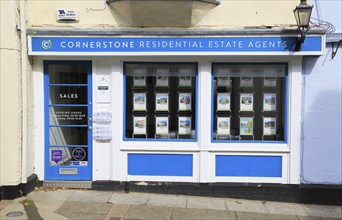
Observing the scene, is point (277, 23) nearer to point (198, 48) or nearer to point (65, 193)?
point (198, 48)

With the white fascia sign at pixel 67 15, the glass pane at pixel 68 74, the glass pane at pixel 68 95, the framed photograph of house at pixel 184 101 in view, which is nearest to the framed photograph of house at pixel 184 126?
the framed photograph of house at pixel 184 101

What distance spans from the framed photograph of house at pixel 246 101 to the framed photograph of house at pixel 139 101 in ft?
5.63

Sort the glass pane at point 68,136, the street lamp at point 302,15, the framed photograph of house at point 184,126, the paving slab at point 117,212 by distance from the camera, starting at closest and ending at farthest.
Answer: the paving slab at point 117,212, the street lamp at point 302,15, the framed photograph of house at point 184,126, the glass pane at point 68,136

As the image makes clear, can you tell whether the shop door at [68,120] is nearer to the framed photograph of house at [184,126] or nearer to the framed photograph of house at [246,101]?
the framed photograph of house at [184,126]

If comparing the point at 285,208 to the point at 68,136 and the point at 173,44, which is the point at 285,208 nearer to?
the point at 173,44

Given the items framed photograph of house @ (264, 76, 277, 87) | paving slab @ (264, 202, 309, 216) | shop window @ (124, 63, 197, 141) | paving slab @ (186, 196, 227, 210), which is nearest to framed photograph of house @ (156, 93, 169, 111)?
shop window @ (124, 63, 197, 141)

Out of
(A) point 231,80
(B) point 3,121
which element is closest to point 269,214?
(A) point 231,80

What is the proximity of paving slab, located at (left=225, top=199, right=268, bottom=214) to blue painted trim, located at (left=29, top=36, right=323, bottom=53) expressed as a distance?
251 centimetres

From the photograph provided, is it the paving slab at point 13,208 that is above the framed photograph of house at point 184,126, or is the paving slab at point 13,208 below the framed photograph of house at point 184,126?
below

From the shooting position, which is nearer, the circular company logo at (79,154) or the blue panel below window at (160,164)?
the blue panel below window at (160,164)

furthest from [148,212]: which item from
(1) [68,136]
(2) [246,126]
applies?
(2) [246,126]

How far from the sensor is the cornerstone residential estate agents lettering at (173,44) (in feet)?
20.0

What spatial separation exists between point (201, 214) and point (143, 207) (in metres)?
0.91

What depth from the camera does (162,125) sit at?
673 cm
